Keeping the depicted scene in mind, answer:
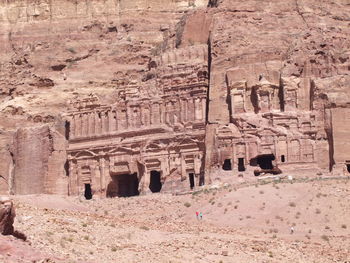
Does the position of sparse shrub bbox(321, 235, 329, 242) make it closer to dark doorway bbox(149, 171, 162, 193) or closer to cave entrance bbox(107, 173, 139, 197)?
dark doorway bbox(149, 171, 162, 193)

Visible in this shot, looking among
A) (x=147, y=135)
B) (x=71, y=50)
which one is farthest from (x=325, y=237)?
(x=71, y=50)

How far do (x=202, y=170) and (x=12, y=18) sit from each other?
1570 inches

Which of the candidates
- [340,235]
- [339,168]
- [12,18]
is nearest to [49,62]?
[12,18]

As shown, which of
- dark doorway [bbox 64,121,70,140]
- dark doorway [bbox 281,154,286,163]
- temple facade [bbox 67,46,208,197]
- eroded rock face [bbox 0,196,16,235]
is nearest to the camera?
eroded rock face [bbox 0,196,16,235]

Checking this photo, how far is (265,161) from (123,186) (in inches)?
454

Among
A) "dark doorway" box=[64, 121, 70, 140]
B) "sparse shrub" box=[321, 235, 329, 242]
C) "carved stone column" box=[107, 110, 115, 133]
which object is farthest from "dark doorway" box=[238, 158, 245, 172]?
"sparse shrub" box=[321, 235, 329, 242]

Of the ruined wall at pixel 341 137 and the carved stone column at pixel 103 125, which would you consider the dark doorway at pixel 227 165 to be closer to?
the ruined wall at pixel 341 137

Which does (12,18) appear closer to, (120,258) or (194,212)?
(194,212)

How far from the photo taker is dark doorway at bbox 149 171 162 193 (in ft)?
220

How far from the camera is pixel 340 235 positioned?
152ft

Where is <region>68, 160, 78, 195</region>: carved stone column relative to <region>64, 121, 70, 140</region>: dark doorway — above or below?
below

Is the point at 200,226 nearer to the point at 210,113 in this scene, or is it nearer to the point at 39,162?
the point at 210,113

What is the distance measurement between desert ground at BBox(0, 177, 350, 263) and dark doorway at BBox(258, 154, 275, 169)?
4598 millimetres

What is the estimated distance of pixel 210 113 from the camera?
63.8 metres
